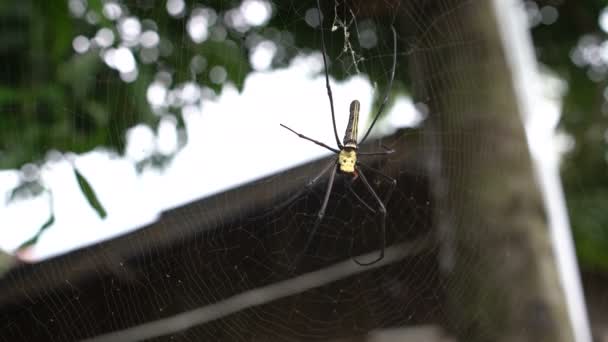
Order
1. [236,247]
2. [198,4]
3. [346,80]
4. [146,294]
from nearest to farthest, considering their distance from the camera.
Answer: [146,294] → [236,247] → [198,4] → [346,80]

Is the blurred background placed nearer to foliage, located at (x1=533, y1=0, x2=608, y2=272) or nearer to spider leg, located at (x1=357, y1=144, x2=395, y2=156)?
spider leg, located at (x1=357, y1=144, x2=395, y2=156)

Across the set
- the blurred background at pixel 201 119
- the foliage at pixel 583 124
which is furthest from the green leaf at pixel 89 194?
the foliage at pixel 583 124

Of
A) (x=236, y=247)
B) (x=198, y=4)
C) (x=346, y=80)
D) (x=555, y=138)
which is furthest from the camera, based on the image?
(x=555, y=138)

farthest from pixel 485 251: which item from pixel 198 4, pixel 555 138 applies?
pixel 555 138

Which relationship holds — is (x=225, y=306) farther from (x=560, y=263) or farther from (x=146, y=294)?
(x=560, y=263)

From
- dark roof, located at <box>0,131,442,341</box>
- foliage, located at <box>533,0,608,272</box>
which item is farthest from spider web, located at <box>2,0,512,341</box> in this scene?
foliage, located at <box>533,0,608,272</box>

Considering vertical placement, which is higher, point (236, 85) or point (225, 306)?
point (236, 85)

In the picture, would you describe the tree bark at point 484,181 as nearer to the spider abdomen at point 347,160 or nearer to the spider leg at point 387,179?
the spider leg at point 387,179

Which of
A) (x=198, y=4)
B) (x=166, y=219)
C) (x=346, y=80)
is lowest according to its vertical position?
(x=166, y=219)
